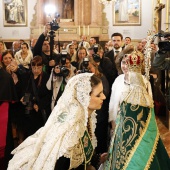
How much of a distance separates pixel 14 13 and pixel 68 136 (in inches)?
535

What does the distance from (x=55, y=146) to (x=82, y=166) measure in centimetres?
32

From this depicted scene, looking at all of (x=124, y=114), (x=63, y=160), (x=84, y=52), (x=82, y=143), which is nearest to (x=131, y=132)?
(x=124, y=114)

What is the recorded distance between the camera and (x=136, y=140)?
2.37 metres

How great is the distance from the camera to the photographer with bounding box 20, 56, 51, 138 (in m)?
4.16

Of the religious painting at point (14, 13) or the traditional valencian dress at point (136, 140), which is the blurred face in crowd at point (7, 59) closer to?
the traditional valencian dress at point (136, 140)

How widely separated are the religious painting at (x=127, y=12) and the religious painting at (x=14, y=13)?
3960 mm

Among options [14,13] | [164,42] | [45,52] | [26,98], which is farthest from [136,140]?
[14,13]

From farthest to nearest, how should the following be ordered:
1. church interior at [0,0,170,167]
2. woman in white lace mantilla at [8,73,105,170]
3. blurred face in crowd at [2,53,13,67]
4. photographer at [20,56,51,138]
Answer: church interior at [0,0,170,167]
blurred face in crowd at [2,53,13,67]
photographer at [20,56,51,138]
woman in white lace mantilla at [8,73,105,170]

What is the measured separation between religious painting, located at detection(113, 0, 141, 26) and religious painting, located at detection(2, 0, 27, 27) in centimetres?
396

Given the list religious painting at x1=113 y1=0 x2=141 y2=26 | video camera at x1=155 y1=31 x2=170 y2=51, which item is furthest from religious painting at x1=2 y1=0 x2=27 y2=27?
video camera at x1=155 y1=31 x2=170 y2=51

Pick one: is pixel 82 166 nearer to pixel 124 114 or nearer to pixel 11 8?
pixel 124 114

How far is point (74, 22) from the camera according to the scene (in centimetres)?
1472

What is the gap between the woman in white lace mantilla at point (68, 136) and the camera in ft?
7.03

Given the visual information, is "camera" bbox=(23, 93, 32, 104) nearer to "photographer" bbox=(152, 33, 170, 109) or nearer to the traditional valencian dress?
"photographer" bbox=(152, 33, 170, 109)
